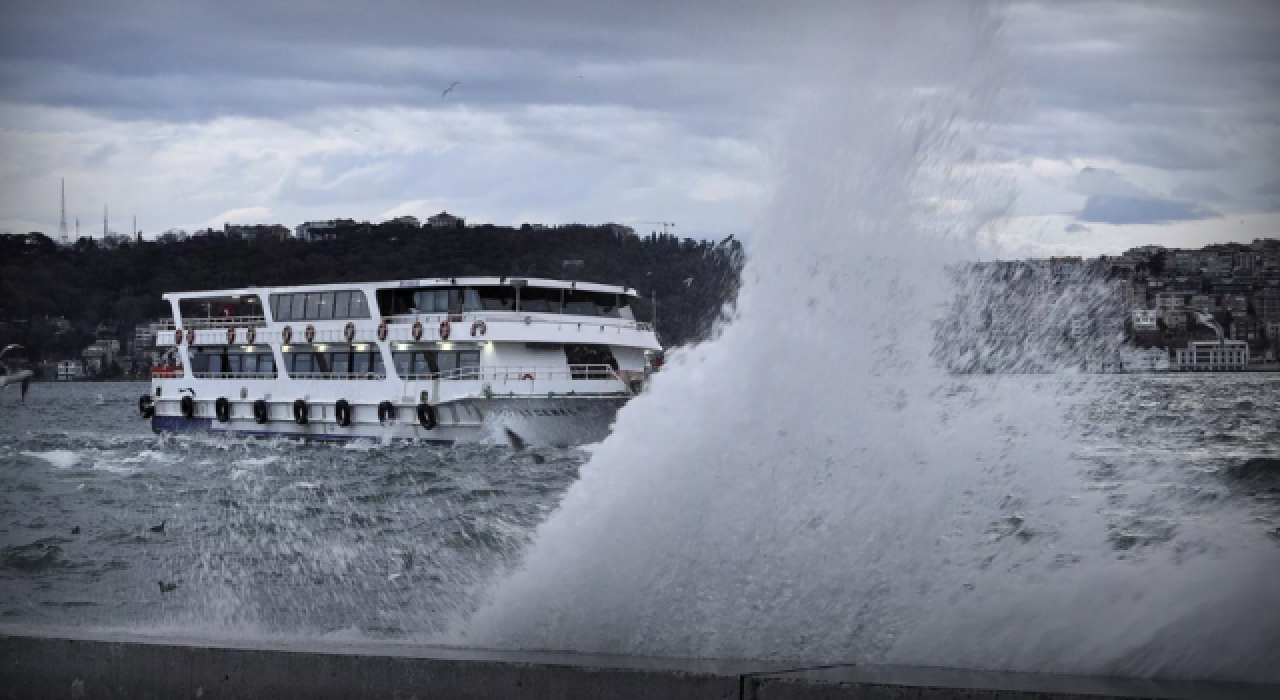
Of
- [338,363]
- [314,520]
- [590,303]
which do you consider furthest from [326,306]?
[314,520]

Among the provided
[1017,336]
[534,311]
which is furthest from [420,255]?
[534,311]

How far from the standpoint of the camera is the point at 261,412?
5081 cm

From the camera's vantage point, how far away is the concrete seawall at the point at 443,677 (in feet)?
17.4

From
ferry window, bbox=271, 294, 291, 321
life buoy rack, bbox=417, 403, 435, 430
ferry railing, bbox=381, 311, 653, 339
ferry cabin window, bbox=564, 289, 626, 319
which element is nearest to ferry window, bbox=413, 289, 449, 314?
ferry railing, bbox=381, 311, 653, 339

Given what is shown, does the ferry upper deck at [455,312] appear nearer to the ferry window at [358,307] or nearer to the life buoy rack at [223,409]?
the ferry window at [358,307]

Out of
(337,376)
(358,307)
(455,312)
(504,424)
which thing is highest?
(358,307)

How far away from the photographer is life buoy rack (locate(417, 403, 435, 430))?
43656 millimetres

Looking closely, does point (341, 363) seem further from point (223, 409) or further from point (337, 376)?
point (223, 409)

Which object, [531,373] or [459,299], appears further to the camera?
[459,299]

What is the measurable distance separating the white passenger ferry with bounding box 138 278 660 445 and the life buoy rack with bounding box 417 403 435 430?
0.11ft

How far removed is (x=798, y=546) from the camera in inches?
347

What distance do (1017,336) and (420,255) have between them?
3101 inches

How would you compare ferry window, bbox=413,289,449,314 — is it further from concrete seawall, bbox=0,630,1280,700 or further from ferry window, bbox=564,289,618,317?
concrete seawall, bbox=0,630,1280,700

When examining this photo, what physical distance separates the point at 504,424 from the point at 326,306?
1049 centimetres
